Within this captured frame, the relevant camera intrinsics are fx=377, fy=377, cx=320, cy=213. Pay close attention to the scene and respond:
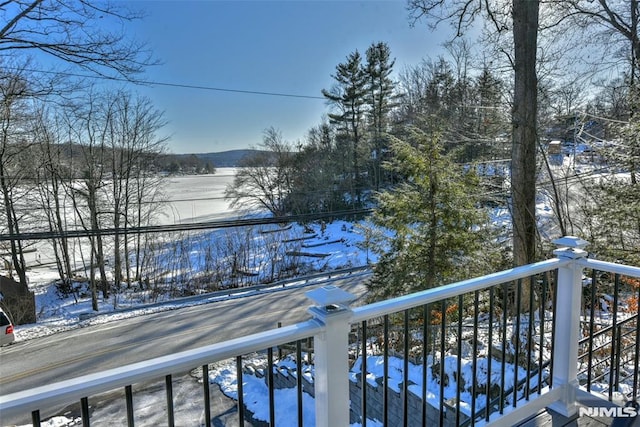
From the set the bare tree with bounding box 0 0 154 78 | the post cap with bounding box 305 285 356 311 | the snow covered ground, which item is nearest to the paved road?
the snow covered ground

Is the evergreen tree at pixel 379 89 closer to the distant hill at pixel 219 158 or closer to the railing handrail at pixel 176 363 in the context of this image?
the distant hill at pixel 219 158

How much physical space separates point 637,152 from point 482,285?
17.9 feet

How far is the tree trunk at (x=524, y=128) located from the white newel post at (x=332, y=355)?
16.7ft

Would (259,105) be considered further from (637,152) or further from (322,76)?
(637,152)

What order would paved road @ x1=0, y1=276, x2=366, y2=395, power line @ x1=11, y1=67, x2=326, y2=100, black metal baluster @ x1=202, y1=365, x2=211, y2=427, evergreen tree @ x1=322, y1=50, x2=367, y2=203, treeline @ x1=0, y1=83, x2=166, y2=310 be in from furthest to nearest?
evergreen tree @ x1=322, y1=50, x2=367, y2=203, treeline @ x1=0, y1=83, x2=166, y2=310, paved road @ x1=0, y1=276, x2=366, y2=395, power line @ x1=11, y1=67, x2=326, y2=100, black metal baluster @ x1=202, y1=365, x2=211, y2=427

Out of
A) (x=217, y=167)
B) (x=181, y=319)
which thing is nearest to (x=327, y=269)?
(x=217, y=167)

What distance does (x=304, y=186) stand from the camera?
25.2 meters

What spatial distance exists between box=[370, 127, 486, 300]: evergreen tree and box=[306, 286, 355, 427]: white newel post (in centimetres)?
593

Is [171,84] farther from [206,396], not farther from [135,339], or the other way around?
[206,396]

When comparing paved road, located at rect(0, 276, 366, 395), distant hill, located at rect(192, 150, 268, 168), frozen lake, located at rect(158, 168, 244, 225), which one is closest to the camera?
paved road, located at rect(0, 276, 366, 395)

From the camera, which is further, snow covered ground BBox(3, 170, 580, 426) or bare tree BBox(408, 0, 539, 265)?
snow covered ground BBox(3, 170, 580, 426)

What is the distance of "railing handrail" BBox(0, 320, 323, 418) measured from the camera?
775mm

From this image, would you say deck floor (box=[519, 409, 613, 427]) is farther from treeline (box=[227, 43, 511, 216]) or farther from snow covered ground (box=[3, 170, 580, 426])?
treeline (box=[227, 43, 511, 216])

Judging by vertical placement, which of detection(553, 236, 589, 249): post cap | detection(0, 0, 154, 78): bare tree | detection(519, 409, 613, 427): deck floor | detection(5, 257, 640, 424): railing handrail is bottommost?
detection(519, 409, 613, 427): deck floor
